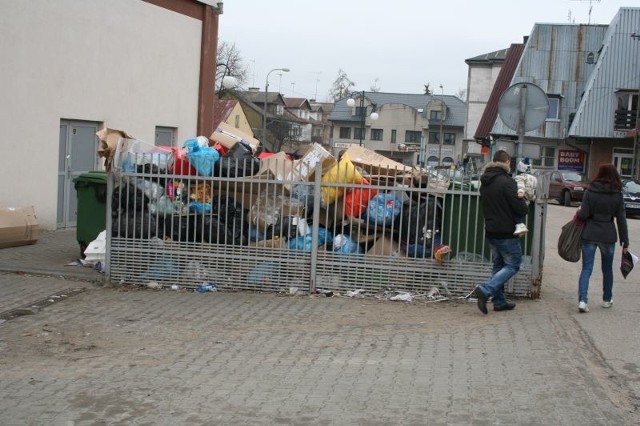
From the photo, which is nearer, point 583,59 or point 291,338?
point 291,338

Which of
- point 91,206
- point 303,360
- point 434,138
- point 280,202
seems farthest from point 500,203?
point 434,138

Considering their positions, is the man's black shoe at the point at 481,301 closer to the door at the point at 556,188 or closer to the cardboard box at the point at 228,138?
the cardboard box at the point at 228,138

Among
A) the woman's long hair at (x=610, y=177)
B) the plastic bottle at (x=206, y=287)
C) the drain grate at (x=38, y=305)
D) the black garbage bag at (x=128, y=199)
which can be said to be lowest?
the drain grate at (x=38, y=305)

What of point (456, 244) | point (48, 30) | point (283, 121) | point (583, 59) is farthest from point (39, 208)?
point (283, 121)

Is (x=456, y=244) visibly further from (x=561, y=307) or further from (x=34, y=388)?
(x=34, y=388)

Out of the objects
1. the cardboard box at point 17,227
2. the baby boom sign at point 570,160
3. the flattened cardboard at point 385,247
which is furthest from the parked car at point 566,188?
the flattened cardboard at point 385,247

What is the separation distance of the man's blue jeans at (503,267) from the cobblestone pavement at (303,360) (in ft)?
0.79

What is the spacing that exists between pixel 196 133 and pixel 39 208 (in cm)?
604

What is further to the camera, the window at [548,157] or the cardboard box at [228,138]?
the window at [548,157]

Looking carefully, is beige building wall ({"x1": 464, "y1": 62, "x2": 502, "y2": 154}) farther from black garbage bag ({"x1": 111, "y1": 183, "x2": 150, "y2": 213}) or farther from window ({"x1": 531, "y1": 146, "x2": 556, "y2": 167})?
black garbage bag ({"x1": 111, "y1": 183, "x2": 150, "y2": 213})

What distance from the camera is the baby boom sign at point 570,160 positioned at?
151 feet

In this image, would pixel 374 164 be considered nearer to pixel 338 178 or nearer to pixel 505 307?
pixel 338 178

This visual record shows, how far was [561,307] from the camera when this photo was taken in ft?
29.4

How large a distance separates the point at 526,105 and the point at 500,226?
2.43m
